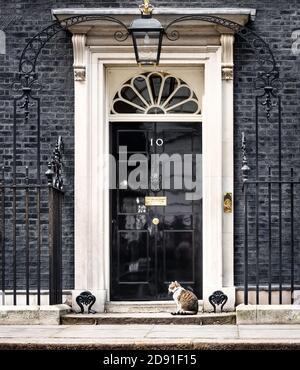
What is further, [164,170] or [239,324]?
[164,170]

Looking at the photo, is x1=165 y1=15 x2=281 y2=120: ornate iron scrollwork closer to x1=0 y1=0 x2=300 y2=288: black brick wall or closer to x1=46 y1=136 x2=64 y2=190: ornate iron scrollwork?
x1=0 y1=0 x2=300 y2=288: black brick wall

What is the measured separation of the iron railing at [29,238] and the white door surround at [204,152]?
35 cm

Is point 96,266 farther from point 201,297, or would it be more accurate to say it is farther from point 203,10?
point 203,10

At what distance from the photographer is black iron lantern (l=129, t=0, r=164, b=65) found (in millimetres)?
13641

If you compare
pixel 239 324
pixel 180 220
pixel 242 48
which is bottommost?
pixel 239 324

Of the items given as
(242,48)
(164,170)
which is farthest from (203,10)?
(164,170)

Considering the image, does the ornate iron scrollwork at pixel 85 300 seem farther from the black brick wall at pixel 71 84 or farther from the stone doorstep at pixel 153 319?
the stone doorstep at pixel 153 319

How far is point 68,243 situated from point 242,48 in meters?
3.19

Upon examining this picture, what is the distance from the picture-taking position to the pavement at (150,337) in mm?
11391

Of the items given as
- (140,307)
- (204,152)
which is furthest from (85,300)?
(204,152)

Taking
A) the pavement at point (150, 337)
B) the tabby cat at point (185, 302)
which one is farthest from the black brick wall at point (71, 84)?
the pavement at point (150, 337)

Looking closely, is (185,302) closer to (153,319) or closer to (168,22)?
(153,319)

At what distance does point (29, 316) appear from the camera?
544 inches

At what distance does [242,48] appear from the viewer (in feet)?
49.8
